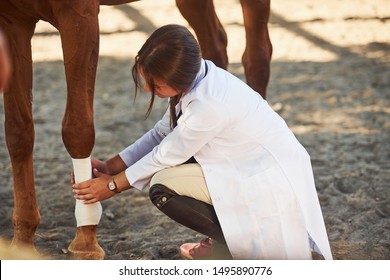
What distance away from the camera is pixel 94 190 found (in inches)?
109

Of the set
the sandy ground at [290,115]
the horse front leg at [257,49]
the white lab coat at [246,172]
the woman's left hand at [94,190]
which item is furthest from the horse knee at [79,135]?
the horse front leg at [257,49]

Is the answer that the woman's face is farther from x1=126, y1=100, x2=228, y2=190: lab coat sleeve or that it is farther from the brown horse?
the brown horse

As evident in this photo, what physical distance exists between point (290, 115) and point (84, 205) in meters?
2.11

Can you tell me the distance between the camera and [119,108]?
5.05 metres

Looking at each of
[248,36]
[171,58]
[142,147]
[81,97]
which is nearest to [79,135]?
[81,97]

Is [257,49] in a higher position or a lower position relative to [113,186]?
higher

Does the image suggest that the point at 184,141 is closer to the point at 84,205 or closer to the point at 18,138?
the point at 84,205

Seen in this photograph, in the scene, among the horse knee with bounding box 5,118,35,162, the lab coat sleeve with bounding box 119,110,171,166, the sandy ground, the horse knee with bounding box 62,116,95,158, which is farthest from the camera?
the sandy ground

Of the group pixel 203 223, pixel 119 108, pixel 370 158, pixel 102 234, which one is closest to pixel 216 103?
pixel 203 223

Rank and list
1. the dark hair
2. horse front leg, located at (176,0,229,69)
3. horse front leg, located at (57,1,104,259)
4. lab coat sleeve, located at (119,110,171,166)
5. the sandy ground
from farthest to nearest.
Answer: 1. horse front leg, located at (176,0,229,69)
2. the sandy ground
3. lab coat sleeve, located at (119,110,171,166)
4. horse front leg, located at (57,1,104,259)
5. the dark hair

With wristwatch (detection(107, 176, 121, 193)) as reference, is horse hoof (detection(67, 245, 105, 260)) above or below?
below

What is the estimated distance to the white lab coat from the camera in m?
2.59

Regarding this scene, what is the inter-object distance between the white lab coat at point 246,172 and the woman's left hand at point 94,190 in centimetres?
22

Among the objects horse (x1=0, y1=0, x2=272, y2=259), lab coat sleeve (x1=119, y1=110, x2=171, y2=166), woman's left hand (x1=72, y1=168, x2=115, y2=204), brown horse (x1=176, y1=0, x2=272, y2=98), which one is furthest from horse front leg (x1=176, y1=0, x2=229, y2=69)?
woman's left hand (x1=72, y1=168, x2=115, y2=204)
